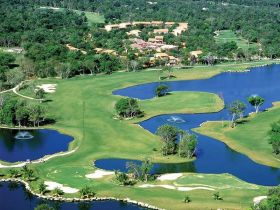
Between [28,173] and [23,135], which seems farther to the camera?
[23,135]

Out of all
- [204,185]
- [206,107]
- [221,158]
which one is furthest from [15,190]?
[206,107]

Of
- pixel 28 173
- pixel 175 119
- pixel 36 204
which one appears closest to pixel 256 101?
pixel 175 119

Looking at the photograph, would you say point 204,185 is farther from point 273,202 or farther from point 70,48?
point 70,48

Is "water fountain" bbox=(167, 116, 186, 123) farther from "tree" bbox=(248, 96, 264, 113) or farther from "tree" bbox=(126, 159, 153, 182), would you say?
"tree" bbox=(126, 159, 153, 182)

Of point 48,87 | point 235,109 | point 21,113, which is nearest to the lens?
point 21,113

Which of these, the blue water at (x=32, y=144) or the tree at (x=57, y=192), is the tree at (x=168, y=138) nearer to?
the blue water at (x=32, y=144)

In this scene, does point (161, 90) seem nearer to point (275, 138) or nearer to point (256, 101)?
point (256, 101)
